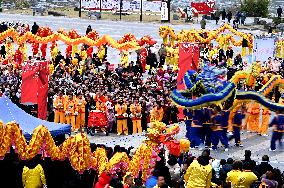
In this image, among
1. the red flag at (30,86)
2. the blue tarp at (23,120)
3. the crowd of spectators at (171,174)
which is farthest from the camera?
the red flag at (30,86)

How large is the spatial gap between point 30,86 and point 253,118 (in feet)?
20.4

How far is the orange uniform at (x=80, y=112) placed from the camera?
813 inches

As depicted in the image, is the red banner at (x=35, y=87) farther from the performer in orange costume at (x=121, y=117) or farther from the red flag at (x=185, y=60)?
the red flag at (x=185, y=60)

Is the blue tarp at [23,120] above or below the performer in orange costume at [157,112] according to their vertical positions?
above

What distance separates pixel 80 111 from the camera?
818 inches

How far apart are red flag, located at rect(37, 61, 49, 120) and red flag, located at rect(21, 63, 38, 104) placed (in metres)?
0.12

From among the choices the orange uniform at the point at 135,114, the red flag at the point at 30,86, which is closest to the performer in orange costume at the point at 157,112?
the orange uniform at the point at 135,114

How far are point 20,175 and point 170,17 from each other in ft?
135

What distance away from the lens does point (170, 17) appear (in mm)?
53594

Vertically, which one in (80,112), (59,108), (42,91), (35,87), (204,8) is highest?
(204,8)

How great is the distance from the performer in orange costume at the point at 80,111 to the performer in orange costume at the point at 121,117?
3.38 feet

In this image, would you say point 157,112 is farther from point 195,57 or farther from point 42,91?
point 42,91

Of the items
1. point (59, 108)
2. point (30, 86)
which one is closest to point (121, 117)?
point (59, 108)

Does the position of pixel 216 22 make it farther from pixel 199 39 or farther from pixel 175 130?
pixel 175 130
